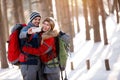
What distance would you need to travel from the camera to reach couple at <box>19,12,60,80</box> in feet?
15.5

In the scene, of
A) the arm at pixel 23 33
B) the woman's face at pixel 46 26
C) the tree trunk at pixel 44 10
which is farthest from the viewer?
the tree trunk at pixel 44 10

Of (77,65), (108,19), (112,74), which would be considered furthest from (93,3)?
(108,19)

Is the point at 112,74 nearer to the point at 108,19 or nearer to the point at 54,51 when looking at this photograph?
the point at 54,51

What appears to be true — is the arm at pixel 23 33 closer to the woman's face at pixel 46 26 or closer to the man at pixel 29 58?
the man at pixel 29 58

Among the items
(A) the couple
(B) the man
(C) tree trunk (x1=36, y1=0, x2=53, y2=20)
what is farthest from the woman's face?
(C) tree trunk (x1=36, y1=0, x2=53, y2=20)

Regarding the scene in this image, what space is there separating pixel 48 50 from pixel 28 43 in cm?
32

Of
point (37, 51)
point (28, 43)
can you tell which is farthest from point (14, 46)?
point (37, 51)

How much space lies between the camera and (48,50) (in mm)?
4777

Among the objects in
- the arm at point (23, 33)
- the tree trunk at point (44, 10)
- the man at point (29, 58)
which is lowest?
the man at point (29, 58)

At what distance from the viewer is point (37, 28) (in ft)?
15.1

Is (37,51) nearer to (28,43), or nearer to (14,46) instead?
(28,43)

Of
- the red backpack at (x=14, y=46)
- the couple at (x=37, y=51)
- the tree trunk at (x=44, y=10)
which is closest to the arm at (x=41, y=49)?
the couple at (x=37, y=51)

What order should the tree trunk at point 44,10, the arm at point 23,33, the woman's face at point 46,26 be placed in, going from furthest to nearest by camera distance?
the tree trunk at point 44,10 < the woman's face at point 46,26 < the arm at point 23,33

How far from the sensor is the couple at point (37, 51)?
4.71 m
